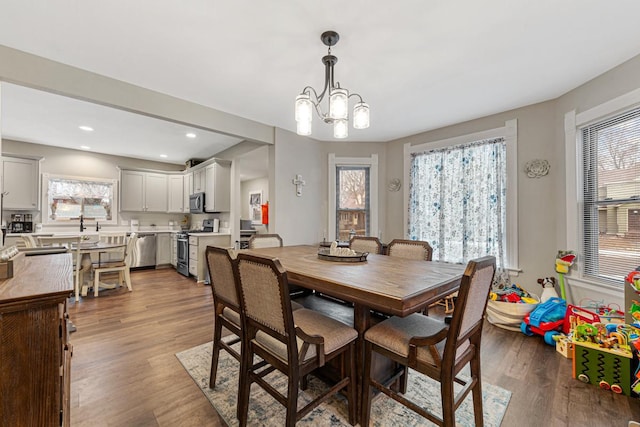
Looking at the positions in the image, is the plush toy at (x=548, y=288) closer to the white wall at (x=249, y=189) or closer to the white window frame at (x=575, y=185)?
the white window frame at (x=575, y=185)

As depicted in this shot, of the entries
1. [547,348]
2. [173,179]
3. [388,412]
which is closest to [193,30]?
[388,412]

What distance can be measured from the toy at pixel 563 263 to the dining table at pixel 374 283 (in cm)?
189

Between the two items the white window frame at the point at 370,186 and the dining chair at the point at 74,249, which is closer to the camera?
the dining chair at the point at 74,249

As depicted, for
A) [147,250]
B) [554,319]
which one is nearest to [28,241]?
[147,250]

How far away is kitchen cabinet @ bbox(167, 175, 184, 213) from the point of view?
6473 mm

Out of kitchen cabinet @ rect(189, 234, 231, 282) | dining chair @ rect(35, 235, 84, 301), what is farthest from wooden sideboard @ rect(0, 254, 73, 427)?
kitchen cabinet @ rect(189, 234, 231, 282)

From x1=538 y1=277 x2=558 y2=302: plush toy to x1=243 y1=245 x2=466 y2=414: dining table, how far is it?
6.42ft

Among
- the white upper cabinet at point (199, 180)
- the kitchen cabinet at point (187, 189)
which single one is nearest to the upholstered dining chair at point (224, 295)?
the white upper cabinet at point (199, 180)

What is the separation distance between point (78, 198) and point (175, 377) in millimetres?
→ 5510

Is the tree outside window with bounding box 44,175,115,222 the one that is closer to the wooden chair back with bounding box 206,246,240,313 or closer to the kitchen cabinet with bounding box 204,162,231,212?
the kitchen cabinet with bounding box 204,162,231,212

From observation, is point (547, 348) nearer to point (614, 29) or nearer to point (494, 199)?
point (494, 199)

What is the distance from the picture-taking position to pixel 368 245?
2861mm

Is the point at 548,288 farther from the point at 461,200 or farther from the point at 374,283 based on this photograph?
the point at 374,283

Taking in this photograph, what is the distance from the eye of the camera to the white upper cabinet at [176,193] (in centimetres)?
648
